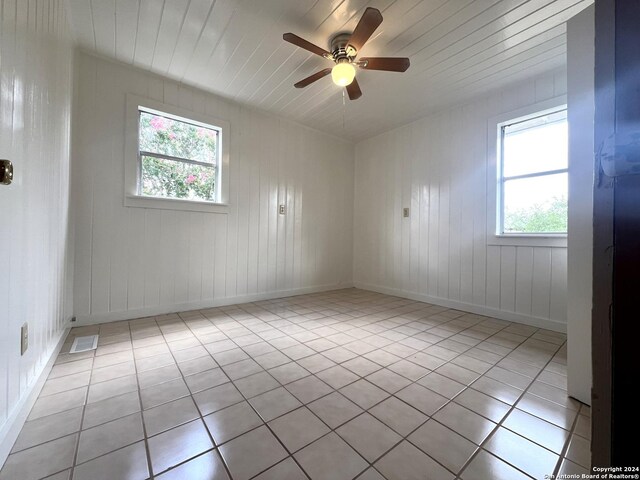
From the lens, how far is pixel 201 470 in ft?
3.30

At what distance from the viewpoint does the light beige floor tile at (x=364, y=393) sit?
1444 millimetres

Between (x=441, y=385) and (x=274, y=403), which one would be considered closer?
(x=274, y=403)

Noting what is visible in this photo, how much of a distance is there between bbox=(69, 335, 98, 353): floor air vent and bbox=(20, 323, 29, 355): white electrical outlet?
868 millimetres

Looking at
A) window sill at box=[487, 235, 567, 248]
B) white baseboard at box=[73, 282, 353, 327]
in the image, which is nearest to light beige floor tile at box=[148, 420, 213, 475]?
white baseboard at box=[73, 282, 353, 327]

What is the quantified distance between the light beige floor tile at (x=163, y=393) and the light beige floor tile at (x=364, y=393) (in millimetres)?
989

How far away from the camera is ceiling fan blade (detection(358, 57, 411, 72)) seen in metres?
2.11

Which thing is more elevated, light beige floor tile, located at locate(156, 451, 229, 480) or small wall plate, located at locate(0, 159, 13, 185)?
small wall plate, located at locate(0, 159, 13, 185)

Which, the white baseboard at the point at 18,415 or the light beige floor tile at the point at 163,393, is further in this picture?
the light beige floor tile at the point at 163,393

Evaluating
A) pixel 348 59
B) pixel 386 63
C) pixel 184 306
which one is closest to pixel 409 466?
pixel 386 63

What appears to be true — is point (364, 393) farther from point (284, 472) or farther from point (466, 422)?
point (284, 472)

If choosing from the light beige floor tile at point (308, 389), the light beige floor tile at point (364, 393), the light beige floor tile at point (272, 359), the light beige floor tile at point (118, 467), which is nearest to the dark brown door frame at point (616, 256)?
the light beige floor tile at point (364, 393)

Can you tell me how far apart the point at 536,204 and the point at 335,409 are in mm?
3090

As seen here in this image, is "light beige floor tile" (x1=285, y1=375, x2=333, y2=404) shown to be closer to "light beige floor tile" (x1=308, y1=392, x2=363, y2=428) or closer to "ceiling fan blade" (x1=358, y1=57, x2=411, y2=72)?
"light beige floor tile" (x1=308, y1=392, x2=363, y2=428)

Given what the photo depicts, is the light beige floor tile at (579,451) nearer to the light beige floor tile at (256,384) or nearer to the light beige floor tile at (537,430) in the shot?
the light beige floor tile at (537,430)
